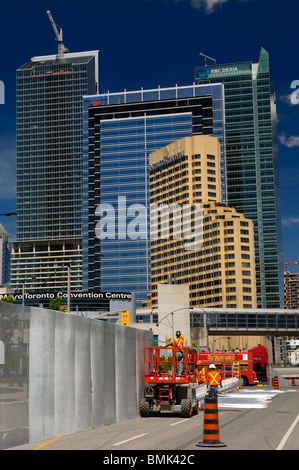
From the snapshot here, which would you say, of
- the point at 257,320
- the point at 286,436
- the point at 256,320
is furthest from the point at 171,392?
the point at 257,320

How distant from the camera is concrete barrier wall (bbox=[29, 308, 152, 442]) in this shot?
1873 cm

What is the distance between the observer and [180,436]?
754 inches

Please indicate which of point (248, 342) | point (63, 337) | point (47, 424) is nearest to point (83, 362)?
point (63, 337)

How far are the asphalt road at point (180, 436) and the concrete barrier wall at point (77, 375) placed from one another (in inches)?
21.9

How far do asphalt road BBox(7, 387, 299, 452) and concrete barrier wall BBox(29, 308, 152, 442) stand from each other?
556 millimetres

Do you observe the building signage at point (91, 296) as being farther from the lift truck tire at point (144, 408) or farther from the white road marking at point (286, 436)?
the white road marking at point (286, 436)

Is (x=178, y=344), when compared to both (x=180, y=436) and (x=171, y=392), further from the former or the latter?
(x=180, y=436)

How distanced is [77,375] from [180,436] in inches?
165

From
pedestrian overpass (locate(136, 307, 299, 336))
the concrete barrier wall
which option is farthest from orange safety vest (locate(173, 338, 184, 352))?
pedestrian overpass (locate(136, 307, 299, 336))

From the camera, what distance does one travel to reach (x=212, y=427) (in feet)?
53.1

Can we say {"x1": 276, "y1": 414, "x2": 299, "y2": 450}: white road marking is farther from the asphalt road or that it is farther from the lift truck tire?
the lift truck tire

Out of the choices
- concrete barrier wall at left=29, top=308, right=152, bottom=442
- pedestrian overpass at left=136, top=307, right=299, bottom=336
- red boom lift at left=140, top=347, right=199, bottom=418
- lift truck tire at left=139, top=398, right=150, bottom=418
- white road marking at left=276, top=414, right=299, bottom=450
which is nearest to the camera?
white road marking at left=276, top=414, right=299, bottom=450

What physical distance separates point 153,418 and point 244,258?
174 m
